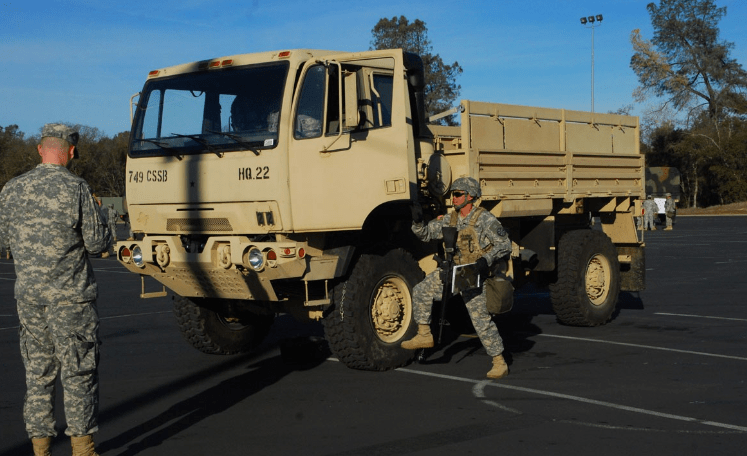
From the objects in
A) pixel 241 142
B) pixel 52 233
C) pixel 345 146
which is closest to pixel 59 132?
pixel 52 233

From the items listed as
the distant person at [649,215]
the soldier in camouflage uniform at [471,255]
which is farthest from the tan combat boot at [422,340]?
the distant person at [649,215]

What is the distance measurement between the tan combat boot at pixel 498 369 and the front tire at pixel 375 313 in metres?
0.93

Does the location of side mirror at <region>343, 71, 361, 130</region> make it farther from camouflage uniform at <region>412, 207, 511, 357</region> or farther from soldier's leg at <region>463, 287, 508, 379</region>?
soldier's leg at <region>463, 287, 508, 379</region>

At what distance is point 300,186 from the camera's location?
830 centimetres

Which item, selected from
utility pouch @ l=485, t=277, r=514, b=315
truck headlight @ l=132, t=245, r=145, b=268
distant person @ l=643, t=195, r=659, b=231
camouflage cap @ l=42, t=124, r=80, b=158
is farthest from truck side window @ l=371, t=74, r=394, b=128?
distant person @ l=643, t=195, r=659, b=231

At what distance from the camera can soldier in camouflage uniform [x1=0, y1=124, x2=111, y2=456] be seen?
5484mm

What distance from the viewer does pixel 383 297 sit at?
29.5 ft

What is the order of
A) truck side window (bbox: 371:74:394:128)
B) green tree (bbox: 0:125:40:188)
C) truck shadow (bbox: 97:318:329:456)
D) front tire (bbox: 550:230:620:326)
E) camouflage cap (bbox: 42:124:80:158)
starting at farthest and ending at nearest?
1. green tree (bbox: 0:125:40:188)
2. front tire (bbox: 550:230:620:326)
3. truck side window (bbox: 371:74:394:128)
4. truck shadow (bbox: 97:318:329:456)
5. camouflage cap (bbox: 42:124:80:158)

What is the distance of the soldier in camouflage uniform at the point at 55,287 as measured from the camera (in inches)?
216

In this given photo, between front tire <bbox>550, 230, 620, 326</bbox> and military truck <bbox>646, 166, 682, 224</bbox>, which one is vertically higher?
military truck <bbox>646, 166, 682, 224</bbox>

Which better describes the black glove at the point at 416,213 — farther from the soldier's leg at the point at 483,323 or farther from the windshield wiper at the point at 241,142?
the windshield wiper at the point at 241,142

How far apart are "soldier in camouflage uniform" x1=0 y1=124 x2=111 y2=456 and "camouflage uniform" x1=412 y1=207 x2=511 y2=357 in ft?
12.0

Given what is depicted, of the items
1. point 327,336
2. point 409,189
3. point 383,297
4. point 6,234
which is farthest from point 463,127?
point 6,234

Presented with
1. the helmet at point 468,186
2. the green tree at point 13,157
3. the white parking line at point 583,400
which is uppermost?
the green tree at point 13,157
